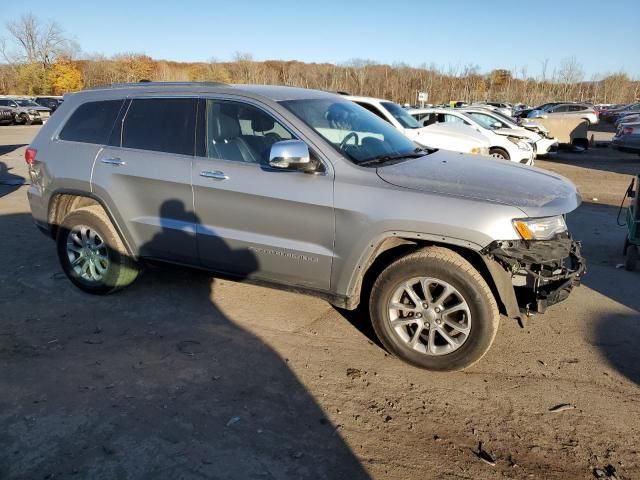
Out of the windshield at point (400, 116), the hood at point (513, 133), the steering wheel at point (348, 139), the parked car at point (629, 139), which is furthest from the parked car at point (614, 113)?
the steering wheel at point (348, 139)

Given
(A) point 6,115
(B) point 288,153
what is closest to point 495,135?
(B) point 288,153

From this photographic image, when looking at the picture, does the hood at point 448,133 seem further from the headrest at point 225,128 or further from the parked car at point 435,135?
the headrest at point 225,128

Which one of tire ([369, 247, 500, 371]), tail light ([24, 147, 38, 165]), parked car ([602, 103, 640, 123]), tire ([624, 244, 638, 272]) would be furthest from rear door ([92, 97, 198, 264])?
parked car ([602, 103, 640, 123])

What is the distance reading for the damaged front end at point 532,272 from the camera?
10.7 feet

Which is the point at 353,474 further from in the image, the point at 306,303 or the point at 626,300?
the point at 626,300

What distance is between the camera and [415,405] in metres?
3.21

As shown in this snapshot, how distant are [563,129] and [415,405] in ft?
67.0

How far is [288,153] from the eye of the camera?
3518 millimetres

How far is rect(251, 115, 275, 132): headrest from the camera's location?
157 inches

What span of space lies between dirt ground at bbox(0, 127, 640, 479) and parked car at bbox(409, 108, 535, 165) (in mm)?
8072

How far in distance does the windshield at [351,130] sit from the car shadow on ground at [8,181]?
8059 millimetres

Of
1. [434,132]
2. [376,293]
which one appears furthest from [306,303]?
[434,132]

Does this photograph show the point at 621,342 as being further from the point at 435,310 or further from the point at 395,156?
the point at 395,156

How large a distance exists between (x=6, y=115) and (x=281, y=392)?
115 feet
